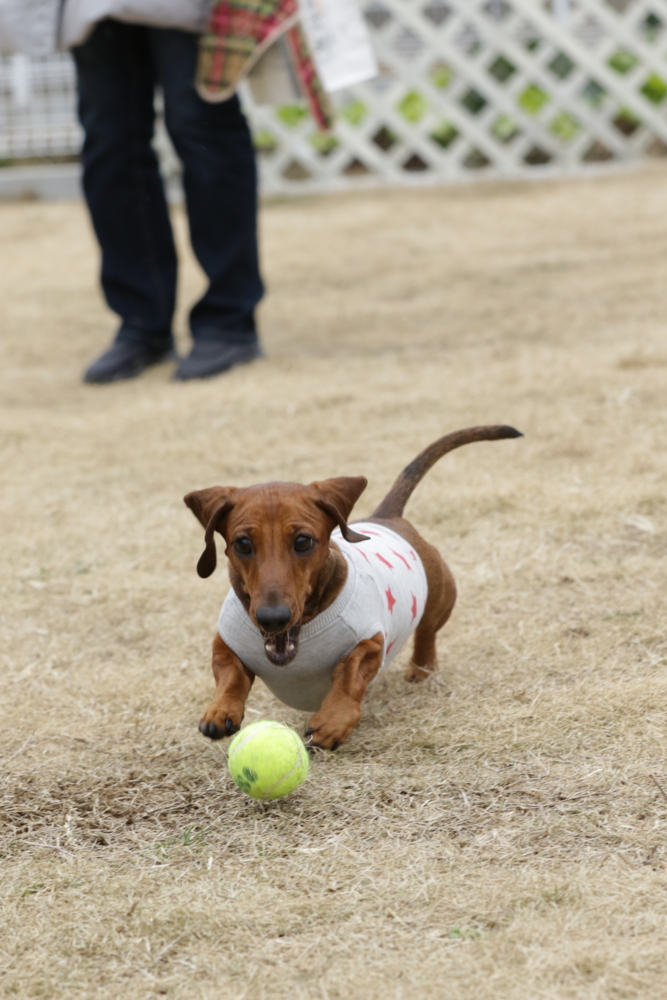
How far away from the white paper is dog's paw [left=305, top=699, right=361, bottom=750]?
10.1 ft

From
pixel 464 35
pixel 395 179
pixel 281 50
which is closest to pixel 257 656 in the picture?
pixel 281 50

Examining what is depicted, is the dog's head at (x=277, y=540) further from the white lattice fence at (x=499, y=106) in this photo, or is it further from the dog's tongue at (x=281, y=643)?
the white lattice fence at (x=499, y=106)

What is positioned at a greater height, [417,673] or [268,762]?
[268,762]

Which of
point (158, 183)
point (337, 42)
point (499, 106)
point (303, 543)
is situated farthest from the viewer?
point (499, 106)

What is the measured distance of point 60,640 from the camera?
2.85 meters

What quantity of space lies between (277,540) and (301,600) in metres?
0.11

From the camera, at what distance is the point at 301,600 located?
2.06 meters

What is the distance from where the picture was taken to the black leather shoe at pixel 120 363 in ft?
16.3

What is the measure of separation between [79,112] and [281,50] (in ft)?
2.63

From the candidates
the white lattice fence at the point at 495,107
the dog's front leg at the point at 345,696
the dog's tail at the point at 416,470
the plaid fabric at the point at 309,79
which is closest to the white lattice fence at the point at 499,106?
the white lattice fence at the point at 495,107

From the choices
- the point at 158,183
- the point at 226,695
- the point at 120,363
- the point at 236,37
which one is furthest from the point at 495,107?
A: the point at 226,695

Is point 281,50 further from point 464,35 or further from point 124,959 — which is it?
point 464,35

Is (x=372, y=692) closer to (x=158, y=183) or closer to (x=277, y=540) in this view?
(x=277, y=540)

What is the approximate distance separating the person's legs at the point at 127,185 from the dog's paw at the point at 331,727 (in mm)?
3133
